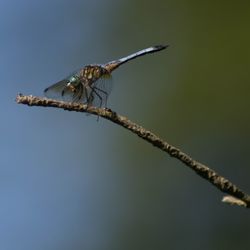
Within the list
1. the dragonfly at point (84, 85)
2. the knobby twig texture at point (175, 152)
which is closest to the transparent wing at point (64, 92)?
the dragonfly at point (84, 85)

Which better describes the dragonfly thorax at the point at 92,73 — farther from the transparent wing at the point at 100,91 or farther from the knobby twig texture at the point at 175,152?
the knobby twig texture at the point at 175,152

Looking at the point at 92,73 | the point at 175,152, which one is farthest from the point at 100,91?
the point at 175,152

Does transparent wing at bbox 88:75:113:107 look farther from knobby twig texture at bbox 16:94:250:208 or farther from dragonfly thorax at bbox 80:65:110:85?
knobby twig texture at bbox 16:94:250:208

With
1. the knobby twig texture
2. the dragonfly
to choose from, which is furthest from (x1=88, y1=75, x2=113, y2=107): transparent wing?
the knobby twig texture

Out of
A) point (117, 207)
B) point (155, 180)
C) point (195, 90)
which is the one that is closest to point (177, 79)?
point (195, 90)

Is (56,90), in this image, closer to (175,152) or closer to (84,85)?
(84,85)

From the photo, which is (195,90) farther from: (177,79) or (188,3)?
(188,3)
